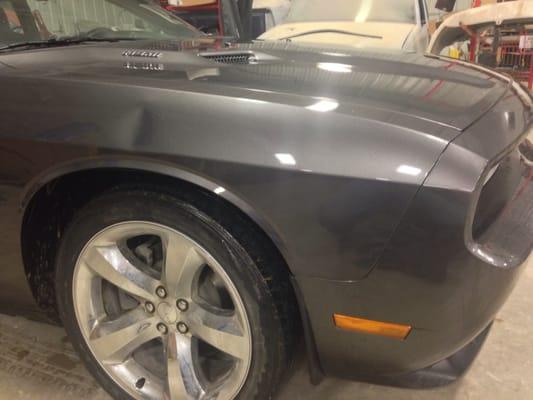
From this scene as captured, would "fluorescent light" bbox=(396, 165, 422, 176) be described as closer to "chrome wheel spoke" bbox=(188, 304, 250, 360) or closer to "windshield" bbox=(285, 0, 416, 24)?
"chrome wheel spoke" bbox=(188, 304, 250, 360)

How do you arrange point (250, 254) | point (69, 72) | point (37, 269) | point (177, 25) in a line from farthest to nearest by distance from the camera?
point (177, 25) → point (37, 269) → point (69, 72) → point (250, 254)

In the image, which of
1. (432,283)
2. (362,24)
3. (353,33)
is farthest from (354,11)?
(432,283)

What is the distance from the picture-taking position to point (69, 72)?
132 cm

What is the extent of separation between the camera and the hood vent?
1513 millimetres

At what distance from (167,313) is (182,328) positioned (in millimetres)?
60

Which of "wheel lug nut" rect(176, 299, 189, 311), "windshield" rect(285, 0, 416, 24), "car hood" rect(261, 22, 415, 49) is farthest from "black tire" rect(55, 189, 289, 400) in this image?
"windshield" rect(285, 0, 416, 24)

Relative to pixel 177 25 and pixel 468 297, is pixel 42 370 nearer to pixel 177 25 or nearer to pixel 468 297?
pixel 468 297

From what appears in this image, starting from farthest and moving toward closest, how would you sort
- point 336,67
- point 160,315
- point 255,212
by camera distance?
point 336,67
point 160,315
point 255,212

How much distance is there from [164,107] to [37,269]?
0.70 meters

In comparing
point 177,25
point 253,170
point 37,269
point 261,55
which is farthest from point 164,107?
point 177,25

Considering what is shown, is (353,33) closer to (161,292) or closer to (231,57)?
(231,57)

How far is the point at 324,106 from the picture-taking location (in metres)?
1.09

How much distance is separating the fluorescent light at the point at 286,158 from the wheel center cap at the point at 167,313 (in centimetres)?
55

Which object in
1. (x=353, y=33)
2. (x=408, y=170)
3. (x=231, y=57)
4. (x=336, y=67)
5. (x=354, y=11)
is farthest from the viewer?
(x=354, y=11)
